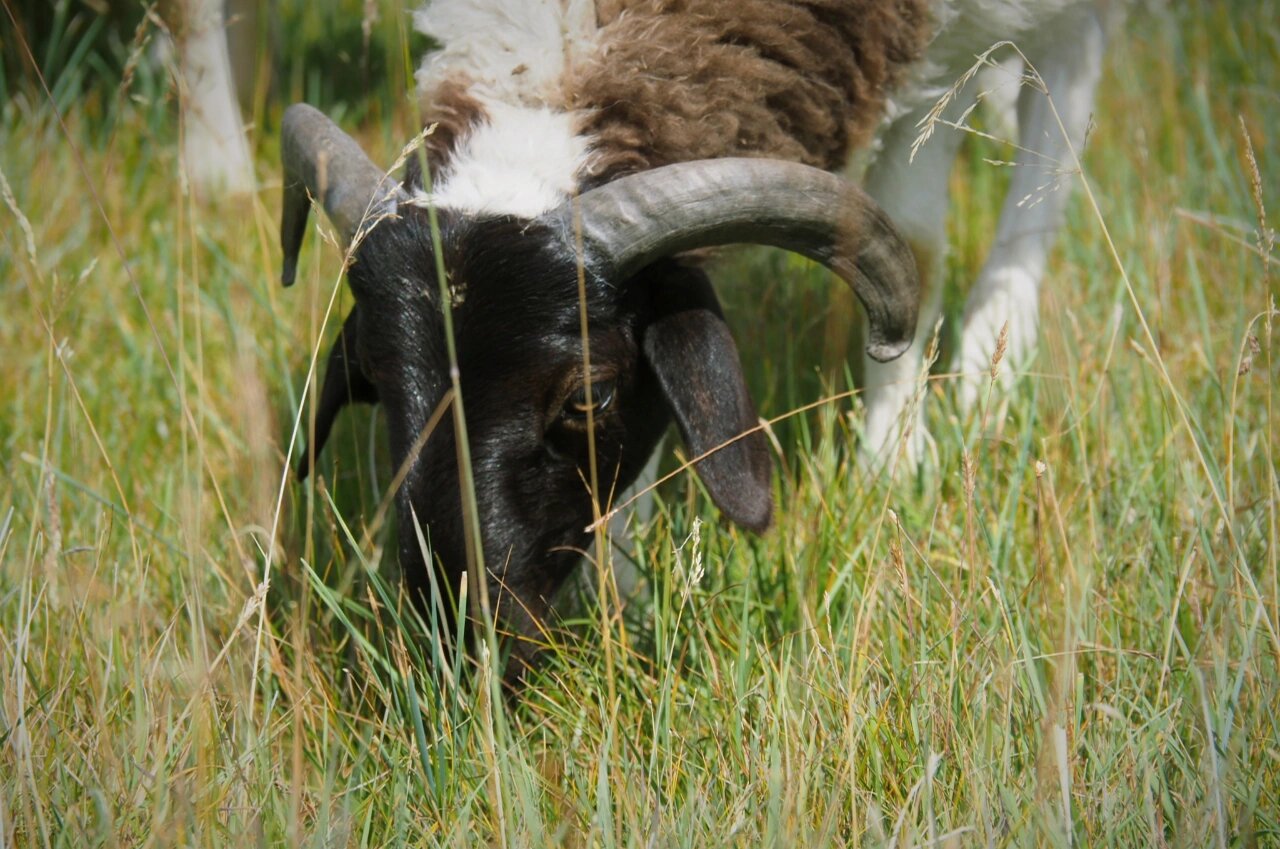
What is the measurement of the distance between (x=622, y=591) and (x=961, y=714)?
1.17 meters

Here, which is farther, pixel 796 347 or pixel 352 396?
pixel 796 347

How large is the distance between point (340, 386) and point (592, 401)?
2.51ft

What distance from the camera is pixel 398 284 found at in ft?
8.83

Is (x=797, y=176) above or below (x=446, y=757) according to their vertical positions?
above

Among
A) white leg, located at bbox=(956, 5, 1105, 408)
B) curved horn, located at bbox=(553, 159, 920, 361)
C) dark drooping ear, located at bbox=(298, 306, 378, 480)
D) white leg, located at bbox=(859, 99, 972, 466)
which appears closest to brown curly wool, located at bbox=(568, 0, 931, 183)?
curved horn, located at bbox=(553, 159, 920, 361)

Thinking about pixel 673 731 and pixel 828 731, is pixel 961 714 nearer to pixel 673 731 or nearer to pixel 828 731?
pixel 828 731

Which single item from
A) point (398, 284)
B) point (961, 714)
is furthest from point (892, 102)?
point (961, 714)

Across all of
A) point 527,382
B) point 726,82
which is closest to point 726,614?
point 527,382

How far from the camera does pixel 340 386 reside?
316 centimetres

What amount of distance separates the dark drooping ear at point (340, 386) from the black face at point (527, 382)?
17 cm

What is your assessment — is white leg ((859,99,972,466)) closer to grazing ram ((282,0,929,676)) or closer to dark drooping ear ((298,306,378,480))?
grazing ram ((282,0,929,676))

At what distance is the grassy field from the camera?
217 cm

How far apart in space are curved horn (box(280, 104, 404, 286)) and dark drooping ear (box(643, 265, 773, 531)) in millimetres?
650

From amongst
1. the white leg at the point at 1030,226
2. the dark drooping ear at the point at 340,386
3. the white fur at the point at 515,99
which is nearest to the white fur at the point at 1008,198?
the white leg at the point at 1030,226
